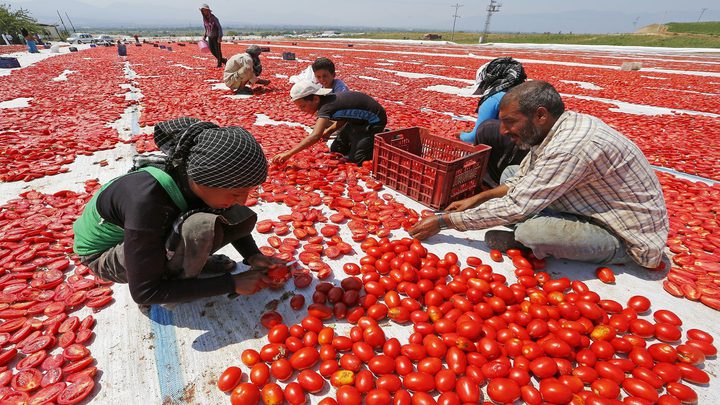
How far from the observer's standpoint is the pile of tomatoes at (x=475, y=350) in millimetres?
1735

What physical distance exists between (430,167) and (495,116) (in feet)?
4.86

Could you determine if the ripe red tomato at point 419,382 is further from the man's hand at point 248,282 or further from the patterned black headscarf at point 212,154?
the patterned black headscarf at point 212,154

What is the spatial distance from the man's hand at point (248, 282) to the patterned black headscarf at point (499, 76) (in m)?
3.82

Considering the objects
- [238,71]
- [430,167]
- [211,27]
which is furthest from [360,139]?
[211,27]

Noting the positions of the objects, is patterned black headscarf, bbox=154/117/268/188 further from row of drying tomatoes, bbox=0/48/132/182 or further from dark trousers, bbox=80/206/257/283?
row of drying tomatoes, bbox=0/48/132/182

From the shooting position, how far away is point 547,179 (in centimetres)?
234

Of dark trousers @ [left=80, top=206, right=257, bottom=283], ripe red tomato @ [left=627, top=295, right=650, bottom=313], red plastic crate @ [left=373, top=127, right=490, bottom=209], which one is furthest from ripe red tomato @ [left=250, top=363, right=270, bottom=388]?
ripe red tomato @ [left=627, top=295, right=650, bottom=313]

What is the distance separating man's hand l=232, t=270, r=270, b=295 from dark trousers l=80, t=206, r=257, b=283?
0.24 metres

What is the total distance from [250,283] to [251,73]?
31.5ft

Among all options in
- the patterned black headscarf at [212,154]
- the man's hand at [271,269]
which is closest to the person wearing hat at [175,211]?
the patterned black headscarf at [212,154]

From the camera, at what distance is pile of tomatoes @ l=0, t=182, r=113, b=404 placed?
177cm

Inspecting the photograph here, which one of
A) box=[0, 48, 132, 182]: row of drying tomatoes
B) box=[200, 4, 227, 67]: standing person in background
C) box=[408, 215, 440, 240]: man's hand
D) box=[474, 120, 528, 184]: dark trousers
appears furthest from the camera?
box=[200, 4, 227, 67]: standing person in background

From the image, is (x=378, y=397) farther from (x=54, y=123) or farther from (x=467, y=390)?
(x=54, y=123)

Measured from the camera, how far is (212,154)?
5.19ft
